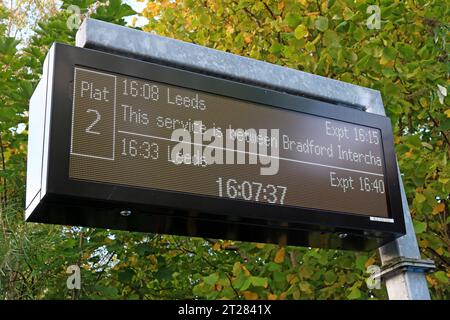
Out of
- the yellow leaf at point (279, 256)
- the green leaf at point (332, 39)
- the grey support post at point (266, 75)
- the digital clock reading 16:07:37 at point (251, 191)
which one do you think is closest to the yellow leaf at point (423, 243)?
the yellow leaf at point (279, 256)

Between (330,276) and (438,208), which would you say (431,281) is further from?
(330,276)

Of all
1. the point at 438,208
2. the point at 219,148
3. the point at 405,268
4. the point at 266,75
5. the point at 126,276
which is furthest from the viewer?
the point at 126,276

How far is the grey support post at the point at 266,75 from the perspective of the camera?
15.1 feet

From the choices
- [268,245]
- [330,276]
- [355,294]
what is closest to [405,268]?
[355,294]

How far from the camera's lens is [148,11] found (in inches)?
410

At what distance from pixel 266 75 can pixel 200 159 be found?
1183 mm

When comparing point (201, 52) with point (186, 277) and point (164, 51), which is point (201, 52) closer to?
point (164, 51)

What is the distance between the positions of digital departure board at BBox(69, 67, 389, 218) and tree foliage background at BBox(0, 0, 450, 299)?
70.5 inches

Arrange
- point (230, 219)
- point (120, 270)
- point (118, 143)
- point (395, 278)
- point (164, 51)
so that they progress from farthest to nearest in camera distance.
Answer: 1. point (120, 270)
2. point (395, 278)
3. point (164, 51)
4. point (230, 219)
5. point (118, 143)

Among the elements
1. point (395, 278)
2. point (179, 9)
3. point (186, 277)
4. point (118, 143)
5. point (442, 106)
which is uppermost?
point (179, 9)

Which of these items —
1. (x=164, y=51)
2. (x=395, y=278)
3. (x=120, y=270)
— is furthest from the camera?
(x=120, y=270)

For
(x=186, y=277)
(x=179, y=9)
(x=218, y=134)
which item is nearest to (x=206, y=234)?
(x=218, y=134)

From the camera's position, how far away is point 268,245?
303 inches

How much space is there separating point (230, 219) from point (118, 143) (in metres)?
0.84
